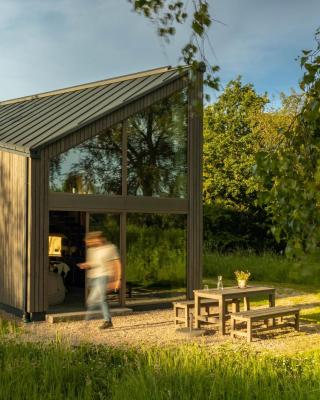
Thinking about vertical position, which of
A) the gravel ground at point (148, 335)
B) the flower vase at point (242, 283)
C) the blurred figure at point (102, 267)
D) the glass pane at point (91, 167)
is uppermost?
the glass pane at point (91, 167)

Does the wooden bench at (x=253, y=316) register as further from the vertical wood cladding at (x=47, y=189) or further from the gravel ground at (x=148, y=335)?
the vertical wood cladding at (x=47, y=189)

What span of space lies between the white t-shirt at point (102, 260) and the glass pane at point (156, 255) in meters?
2.22

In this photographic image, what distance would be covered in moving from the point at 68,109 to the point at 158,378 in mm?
8970

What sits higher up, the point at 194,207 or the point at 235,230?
the point at 194,207

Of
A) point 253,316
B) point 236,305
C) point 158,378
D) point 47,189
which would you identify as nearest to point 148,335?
point 253,316

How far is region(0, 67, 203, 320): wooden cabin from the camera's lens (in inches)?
418

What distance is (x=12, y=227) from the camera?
11.1m

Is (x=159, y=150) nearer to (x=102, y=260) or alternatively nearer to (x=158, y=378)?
(x=102, y=260)

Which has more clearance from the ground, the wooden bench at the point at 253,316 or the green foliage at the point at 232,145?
the green foliage at the point at 232,145

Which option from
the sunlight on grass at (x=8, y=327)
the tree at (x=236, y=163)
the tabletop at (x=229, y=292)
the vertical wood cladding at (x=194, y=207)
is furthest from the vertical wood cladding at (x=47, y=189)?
the tree at (x=236, y=163)

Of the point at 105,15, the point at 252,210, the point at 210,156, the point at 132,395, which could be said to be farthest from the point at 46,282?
the point at 210,156

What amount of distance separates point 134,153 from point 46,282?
10.2 feet

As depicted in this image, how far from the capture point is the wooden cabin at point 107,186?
34.9ft

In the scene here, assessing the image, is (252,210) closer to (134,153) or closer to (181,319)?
(134,153)
